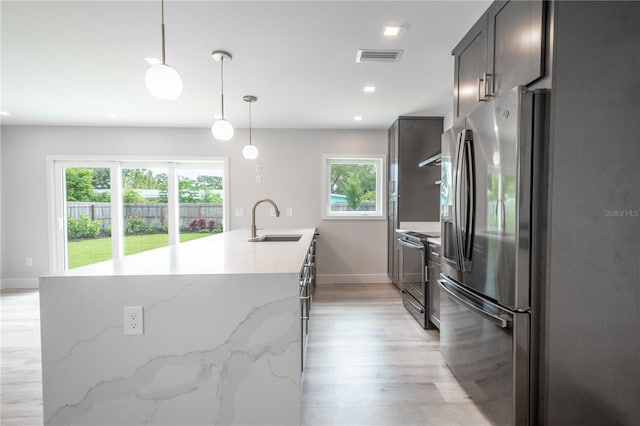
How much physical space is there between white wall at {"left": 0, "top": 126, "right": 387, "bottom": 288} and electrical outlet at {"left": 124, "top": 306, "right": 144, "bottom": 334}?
353cm

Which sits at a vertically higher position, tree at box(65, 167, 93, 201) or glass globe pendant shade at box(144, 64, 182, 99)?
glass globe pendant shade at box(144, 64, 182, 99)

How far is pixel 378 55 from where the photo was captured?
247 centimetres

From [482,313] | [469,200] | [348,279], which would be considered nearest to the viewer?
[482,313]

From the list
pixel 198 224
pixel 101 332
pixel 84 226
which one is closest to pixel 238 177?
pixel 198 224

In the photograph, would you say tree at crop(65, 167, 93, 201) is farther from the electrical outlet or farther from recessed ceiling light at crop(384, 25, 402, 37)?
recessed ceiling light at crop(384, 25, 402, 37)

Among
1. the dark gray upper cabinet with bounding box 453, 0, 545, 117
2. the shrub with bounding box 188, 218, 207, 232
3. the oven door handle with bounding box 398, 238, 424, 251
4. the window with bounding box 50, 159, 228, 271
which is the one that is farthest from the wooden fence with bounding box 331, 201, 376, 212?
the dark gray upper cabinet with bounding box 453, 0, 545, 117

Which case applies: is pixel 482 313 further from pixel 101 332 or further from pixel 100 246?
pixel 100 246

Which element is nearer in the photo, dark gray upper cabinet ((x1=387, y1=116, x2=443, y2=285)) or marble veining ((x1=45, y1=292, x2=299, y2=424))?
marble veining ((x1=45, y1=292, x2=299, y2=424))

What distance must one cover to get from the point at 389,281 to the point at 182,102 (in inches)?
152

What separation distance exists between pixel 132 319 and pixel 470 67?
8.12ft

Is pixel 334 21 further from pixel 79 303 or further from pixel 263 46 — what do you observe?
pixel 79 303

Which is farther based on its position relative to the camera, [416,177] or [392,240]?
[392,240]

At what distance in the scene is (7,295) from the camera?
13.8ft

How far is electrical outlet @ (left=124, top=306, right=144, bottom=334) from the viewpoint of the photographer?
4.20 feet
